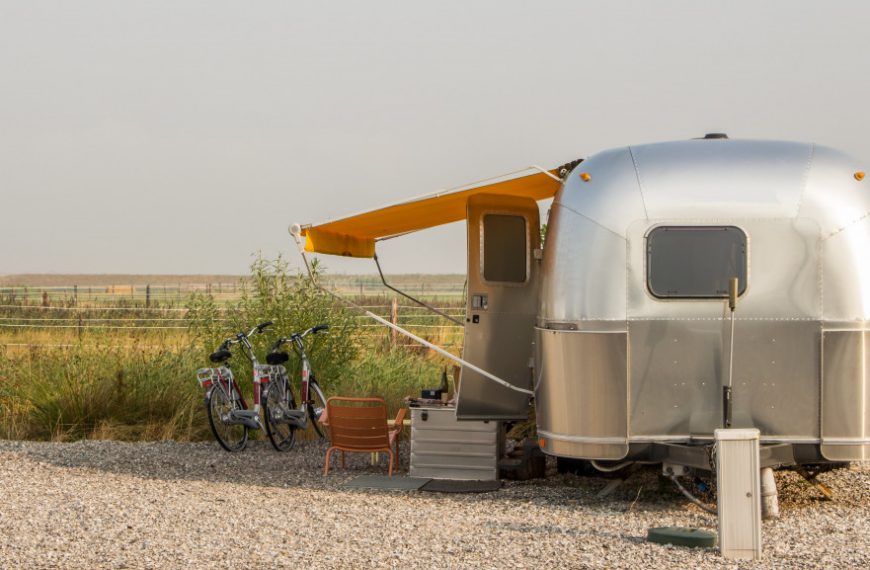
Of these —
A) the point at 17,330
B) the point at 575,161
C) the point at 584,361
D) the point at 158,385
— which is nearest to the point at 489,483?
the point at 584,361

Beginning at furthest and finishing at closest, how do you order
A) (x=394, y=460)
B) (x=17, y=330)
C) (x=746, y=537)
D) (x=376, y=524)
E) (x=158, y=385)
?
(x=17, y=330)
(x=158, y=385)
(x=394, y=460)
(x=376, y=524)
(x=746, y=537)

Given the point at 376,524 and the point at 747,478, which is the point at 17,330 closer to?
the point at 376,524

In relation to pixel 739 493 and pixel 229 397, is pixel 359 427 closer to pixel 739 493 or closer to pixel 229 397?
pixel 229 397

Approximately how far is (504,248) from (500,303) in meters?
0.45

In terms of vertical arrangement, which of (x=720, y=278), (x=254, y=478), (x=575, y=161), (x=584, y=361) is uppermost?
(x=575, y=161)

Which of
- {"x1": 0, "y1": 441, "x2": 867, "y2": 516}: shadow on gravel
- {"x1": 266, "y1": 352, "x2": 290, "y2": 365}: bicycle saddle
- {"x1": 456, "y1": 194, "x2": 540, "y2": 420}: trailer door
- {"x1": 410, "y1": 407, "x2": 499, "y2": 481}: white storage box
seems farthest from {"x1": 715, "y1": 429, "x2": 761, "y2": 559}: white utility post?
{"x1": 266, "y1": 352, "x2": 290, "y2": 365}: bicycle saddle

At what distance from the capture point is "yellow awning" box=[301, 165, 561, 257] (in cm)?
891

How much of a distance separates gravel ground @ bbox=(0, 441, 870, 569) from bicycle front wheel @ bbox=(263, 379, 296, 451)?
34.0 inches

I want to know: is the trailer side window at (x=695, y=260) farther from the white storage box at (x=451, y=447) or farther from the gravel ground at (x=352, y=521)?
the white storage box at (x=451, y=447)

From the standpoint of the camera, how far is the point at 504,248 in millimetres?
9148

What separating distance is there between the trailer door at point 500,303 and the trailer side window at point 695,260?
1554 millimetres

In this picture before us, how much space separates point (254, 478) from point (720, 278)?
4.49 m

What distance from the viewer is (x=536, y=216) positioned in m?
9.20

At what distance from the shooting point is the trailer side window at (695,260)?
7.55 metres
